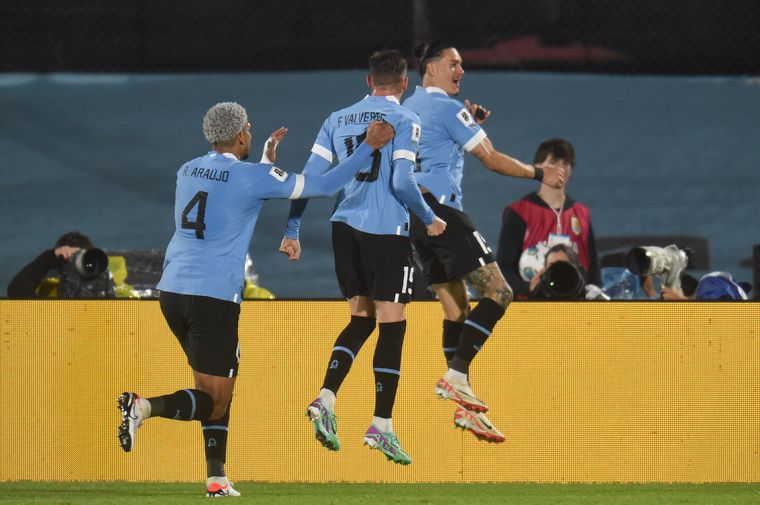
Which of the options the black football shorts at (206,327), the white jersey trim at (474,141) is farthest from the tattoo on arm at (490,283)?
the black football shorts at (206,327)

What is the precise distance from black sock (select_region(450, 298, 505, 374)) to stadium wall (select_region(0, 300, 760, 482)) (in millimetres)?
643

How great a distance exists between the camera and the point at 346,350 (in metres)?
6.14

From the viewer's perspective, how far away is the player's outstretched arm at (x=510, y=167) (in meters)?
6.27

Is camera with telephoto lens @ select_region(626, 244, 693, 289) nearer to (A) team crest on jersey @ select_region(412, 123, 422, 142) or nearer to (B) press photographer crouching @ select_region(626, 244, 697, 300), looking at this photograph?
(B) press photographer crouching @ select_region(626, 244, 697, 300)

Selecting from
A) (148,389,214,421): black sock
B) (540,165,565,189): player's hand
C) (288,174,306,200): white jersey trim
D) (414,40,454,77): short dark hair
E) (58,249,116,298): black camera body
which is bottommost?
(148,389,214,421): black sock

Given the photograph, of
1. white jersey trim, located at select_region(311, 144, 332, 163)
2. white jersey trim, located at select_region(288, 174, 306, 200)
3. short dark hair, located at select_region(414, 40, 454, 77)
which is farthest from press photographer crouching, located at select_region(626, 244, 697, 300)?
white jersey trim, located at select_region(288, 174, 306, 200)

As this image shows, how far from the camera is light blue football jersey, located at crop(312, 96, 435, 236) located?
5.99m

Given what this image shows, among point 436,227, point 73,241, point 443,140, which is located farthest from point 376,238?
point 73,241

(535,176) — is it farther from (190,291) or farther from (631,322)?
(190,291)

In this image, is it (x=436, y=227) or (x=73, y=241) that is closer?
(x=436, y=227)

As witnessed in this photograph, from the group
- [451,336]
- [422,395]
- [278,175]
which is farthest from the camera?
[422,395]

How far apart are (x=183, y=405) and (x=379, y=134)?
141cm

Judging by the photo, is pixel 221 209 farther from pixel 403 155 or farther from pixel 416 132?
pixel 416 132

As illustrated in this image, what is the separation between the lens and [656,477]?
698 cm
